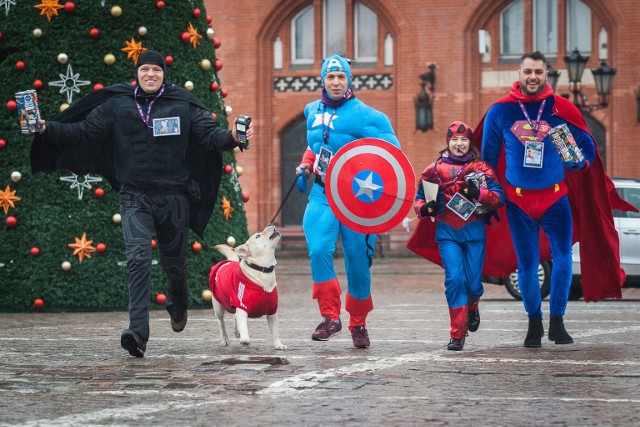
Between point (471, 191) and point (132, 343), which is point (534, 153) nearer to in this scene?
point (471, 191)

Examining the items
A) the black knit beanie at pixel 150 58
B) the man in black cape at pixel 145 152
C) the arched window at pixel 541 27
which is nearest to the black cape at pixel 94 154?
the man in black cape at pixel 145 152

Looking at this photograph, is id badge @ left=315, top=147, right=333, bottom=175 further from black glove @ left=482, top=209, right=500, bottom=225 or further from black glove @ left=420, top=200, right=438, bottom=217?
black glove @ left=482, top=209, right=500, bottom=225

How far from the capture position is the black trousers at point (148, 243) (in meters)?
9.22

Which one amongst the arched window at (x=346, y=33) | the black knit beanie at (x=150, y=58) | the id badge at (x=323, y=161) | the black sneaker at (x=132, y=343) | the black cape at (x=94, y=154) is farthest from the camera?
the arched window at (x=346, y=33)

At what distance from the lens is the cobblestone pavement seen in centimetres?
632

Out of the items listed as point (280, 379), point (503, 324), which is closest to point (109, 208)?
point (503, 324)

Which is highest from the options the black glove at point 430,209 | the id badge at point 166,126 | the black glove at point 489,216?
the id badge at point 166,126

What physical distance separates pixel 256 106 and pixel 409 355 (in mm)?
29032

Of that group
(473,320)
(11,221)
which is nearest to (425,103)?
(11,221)

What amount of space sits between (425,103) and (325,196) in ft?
86.3

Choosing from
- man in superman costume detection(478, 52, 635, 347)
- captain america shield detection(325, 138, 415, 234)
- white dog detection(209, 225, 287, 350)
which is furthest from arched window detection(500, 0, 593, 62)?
white dog detection(209, 225, 287, 350)

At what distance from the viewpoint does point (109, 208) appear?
47.3ft

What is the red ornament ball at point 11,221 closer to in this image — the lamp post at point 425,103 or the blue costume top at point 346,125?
the blue costume top at point 346,125

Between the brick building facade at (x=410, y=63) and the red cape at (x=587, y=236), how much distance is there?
2505 centimetres
